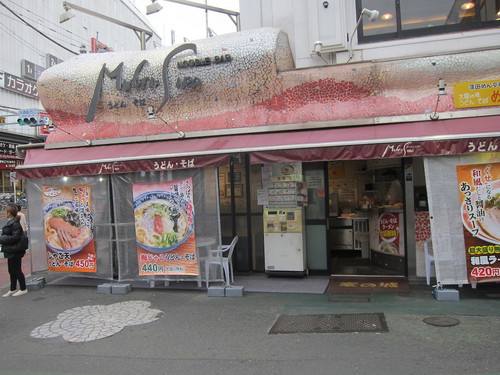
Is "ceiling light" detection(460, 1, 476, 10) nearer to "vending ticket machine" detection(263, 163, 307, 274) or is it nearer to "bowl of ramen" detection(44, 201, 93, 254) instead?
"vending ticket machine" detection(263, 163, 307, 274)

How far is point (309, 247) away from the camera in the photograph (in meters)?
8.30

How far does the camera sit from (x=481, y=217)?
245 inches

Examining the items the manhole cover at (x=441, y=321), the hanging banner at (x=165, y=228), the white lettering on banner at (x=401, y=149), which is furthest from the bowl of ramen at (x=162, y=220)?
the manhole cover at (x=441, y=321)

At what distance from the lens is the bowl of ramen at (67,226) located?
8.23 metres

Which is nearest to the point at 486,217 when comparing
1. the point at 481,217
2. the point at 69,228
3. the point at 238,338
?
the point at 481,217

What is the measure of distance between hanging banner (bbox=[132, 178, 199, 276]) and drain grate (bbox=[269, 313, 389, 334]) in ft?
7.77

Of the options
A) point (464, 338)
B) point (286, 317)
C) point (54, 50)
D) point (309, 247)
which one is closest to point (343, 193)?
point (309, 247)

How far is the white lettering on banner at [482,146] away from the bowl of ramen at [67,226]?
275 inches

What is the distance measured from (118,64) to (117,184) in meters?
2.80

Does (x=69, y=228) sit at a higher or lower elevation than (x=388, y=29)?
lower

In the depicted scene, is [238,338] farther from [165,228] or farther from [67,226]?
[67,226]

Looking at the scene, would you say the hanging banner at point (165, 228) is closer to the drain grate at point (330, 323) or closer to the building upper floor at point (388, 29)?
the drain grate at point (330, 323)

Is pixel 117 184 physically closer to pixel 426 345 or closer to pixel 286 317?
pixel 286 317

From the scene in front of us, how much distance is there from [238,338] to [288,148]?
10.1 feet
